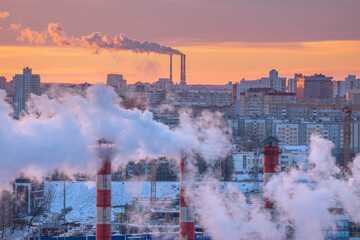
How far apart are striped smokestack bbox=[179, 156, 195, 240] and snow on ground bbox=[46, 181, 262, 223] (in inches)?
417

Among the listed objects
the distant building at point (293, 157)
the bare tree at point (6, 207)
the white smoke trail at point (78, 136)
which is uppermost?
the white smoke trail at point (78, 136)

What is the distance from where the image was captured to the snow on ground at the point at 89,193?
83.7 ft

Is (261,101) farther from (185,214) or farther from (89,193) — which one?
(185,214)

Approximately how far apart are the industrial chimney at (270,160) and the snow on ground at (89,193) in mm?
10005

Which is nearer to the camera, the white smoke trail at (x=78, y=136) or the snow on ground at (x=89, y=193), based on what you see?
the white smoke trail at (x=78, y=136)

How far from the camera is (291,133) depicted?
45438 millimetres

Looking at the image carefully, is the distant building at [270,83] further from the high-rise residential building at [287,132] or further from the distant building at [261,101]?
the high-rise residential building at [287,132]

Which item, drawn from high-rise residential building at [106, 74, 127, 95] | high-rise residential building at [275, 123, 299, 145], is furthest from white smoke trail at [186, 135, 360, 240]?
high-rise residential building at [275, 123, 299, 145]

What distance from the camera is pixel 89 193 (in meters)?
27.6

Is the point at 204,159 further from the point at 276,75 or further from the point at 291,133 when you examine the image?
the point at 276,75

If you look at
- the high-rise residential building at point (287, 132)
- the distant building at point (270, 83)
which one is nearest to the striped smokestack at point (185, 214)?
the high-rise residential building at point (287, 132)

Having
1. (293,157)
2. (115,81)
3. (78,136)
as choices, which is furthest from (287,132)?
(78,136)

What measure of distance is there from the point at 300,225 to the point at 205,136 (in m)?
2.70

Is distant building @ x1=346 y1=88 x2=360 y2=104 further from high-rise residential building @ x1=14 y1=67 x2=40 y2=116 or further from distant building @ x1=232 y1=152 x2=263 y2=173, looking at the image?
distant building @ x1=232 y1=152 x2=263 y2=173
